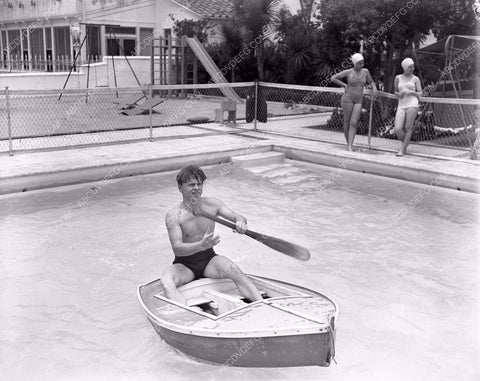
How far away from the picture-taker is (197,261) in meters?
5.54

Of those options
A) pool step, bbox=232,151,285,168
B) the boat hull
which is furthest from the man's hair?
pool step, bbox=232,151,285,168

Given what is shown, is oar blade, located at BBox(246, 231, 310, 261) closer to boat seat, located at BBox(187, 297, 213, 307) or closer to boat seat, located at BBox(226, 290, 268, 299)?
boat seat, located at BBox(226, 290, 268, 299)

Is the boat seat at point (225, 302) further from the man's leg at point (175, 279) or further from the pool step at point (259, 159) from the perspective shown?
the pool step at point (259, 159)

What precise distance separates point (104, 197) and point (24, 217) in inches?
58.1

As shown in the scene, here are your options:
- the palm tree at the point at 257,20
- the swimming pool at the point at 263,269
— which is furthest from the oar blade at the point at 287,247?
the palm tree at the point at 257,20

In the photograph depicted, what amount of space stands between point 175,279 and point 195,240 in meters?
0.39

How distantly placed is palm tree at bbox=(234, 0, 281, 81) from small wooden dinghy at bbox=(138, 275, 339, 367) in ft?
60.3

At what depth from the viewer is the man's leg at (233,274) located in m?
5.25

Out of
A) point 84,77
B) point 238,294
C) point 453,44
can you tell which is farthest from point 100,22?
point 238,294

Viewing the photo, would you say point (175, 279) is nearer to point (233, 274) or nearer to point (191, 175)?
point (233, 274)

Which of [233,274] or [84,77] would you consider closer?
[233,274]

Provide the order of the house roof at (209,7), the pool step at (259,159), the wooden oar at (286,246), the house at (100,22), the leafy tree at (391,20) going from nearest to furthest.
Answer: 1. the wooden oar at (286,246)
2. the pool step at (259,159)
3. the leafy tree at (391,20)
4. the house at (100,22)
5. the house roof at (209,7)

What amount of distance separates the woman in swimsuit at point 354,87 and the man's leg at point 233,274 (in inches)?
278

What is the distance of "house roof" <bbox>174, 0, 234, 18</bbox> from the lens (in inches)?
1078
